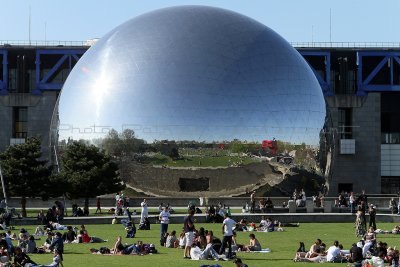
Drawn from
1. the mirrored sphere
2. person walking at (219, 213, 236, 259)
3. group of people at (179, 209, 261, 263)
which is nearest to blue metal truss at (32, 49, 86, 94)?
the mirrored sphere

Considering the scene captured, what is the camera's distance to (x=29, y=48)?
3610 inches

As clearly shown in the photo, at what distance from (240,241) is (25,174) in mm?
17242

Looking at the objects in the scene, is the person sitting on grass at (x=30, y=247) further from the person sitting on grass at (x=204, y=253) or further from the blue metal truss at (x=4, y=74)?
the blue metal truss at (x=4, y=74)

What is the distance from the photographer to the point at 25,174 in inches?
2143

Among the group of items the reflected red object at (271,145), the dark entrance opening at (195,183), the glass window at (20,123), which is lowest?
the dark entrance opening at (195,183)

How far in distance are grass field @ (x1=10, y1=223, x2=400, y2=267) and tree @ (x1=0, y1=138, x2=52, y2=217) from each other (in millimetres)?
6453

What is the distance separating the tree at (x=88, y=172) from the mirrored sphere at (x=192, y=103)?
6.62 feet

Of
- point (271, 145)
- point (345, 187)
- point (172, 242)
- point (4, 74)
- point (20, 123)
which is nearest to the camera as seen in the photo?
point (172, 242)

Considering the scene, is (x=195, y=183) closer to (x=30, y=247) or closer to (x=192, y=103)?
(x=192, y=103)

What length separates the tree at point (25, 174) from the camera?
178ft

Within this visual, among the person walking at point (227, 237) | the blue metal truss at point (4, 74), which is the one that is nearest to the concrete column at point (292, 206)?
the person walking at point (227, 237)

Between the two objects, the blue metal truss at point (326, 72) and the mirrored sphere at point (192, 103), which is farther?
the blue metal truss at point (326, 72)

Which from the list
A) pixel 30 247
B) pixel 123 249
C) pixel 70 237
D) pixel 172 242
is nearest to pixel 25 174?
pixel 70 237

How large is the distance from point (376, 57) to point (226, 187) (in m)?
35.8
